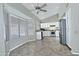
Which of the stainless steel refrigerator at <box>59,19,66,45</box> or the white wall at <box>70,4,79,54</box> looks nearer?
the white wall at <box>70,4,79,54</box>

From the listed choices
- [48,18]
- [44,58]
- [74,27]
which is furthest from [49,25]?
[44,58]

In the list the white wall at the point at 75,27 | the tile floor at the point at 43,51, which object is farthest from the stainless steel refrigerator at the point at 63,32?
the white wall at the point at 75,27

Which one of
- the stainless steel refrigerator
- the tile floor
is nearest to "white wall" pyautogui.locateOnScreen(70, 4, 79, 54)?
the tile floor

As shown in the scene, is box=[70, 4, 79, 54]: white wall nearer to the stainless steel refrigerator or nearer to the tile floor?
the tile floor

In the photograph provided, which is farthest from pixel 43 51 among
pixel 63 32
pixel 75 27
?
pixel 63 32

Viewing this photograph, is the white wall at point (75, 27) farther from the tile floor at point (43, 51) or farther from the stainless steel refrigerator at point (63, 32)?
the stainless steel refrigerator at point (63, 32)

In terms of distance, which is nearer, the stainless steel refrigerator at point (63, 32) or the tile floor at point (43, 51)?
the tile floor at point (43, 51)

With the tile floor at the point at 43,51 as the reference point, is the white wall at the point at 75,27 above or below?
above

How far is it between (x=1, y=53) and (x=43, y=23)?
14.2 ft

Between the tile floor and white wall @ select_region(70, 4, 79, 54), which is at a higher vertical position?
white wall @ select_region(70, 4, 79, 54)

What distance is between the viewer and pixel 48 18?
668 centimetres

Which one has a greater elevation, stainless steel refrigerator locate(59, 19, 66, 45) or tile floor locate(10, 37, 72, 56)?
stainless steel refrigerator locate(59, 19, 66, 45)

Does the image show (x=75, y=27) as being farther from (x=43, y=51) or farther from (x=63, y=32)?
(x=63, y=32)

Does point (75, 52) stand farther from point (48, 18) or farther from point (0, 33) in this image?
point (48, 18)
